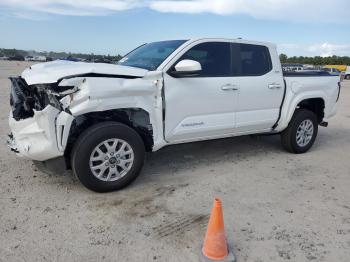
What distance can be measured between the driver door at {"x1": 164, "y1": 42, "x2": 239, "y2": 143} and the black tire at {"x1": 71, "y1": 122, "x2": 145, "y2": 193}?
0.52m

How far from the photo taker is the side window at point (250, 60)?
5.16 meters

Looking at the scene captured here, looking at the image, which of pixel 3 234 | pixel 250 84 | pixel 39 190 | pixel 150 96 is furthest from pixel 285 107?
pixel 3 234

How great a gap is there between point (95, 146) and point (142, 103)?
0.75 metres

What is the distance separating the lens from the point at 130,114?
4.30m

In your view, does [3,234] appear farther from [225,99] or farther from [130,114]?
[225,99]

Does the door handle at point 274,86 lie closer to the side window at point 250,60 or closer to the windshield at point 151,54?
the side window at point 250,60

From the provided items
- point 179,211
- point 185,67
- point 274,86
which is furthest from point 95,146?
point 274,86

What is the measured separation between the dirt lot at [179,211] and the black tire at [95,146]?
5.5 inches

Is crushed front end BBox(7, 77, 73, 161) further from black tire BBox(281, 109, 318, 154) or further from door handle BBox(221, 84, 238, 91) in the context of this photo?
black tire BBox(281, 109, 318, 154)

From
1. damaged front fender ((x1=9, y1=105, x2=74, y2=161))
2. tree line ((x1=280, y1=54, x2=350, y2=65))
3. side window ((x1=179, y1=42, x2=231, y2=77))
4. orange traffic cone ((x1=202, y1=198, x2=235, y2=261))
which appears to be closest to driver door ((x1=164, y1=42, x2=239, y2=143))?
side window ((x1=179, y1=42, x2=231, y2=77))

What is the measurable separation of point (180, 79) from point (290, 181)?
2029 millimetres

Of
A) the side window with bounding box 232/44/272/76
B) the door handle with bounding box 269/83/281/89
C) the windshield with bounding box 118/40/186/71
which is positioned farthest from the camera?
the door handle with bounding box 269/83/281/89

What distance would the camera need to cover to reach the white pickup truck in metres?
3.82

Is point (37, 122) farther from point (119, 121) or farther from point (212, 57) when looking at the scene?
point (212, 57)
